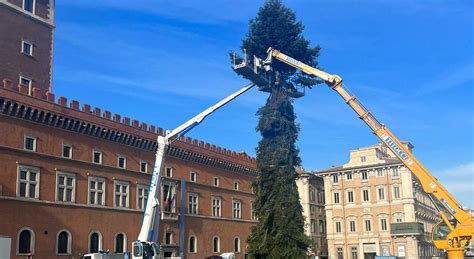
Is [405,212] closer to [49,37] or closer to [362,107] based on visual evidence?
[362,107]

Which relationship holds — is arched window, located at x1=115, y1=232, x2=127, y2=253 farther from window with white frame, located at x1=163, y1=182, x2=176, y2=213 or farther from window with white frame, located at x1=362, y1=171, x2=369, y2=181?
window with white frame, located at x1=362, y1=171, x2=369, y2=181

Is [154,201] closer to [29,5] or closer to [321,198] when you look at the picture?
[29,5]

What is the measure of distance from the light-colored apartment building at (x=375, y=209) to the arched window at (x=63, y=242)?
41.9 m

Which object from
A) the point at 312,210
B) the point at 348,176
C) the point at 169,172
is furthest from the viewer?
the point at 312,210

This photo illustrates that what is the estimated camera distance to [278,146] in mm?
37219

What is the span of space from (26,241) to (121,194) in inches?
371

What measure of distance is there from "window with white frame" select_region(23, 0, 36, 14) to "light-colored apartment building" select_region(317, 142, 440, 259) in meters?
44.8

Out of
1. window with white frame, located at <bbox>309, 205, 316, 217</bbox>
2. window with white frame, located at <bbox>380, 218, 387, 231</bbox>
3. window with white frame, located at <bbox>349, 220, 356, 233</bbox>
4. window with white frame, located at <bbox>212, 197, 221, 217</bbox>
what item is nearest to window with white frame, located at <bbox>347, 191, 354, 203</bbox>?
window with white frame, located at <bbox>349, 220, 356, 233</bbox>

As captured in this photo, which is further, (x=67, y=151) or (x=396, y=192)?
(x=396, y=192)

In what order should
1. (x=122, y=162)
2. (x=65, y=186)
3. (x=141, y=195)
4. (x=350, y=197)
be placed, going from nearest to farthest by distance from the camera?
(x=65, y=186) → (x=122, y=162) → (x=141, y=195) → (x=350, y=197)

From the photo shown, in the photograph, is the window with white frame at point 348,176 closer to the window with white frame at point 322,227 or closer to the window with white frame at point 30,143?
the window with white frame at point 322,227

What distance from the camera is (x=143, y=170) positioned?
46.1 metres

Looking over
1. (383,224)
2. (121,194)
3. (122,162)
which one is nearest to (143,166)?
(122,162)

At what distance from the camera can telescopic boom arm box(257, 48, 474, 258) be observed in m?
33.3
